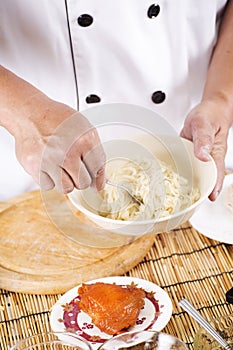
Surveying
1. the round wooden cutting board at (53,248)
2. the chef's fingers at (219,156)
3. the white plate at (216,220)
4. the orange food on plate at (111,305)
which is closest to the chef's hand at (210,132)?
the chef's fingers at (219,156)

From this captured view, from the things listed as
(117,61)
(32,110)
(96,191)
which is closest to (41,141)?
(32,110)

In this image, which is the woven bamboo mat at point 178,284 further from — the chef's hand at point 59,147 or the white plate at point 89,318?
the chef's hand at point 59,147

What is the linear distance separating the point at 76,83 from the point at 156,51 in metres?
0.25

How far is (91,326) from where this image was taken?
5.24 feet

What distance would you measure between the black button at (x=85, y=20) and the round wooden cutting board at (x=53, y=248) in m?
0.50

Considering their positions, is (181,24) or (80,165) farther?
(181,24)

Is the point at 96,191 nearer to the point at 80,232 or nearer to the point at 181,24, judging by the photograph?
the point at 80,232

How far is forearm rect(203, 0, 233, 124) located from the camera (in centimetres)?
200

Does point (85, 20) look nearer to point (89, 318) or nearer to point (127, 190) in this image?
point (127, 190)

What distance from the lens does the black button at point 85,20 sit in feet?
6.02

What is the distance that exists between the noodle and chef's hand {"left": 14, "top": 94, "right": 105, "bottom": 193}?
0.24 m

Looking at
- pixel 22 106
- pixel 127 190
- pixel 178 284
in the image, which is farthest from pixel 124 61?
pixel 178 284

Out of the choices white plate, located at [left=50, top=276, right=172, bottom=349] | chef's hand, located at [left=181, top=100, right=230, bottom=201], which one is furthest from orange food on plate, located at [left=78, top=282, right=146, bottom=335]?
chef's hand, located at [left=181, top=100, right=230, bottom=201]

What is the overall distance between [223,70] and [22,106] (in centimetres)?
76
